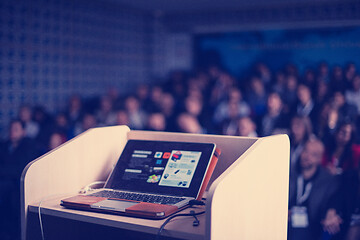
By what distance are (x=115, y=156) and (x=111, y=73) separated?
508cm

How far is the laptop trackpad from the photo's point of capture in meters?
1.29

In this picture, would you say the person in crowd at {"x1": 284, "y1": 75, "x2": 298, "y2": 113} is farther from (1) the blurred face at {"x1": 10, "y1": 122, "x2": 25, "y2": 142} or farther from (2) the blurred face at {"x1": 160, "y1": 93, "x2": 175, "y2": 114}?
(1) the blurred face at {"x1": 10, "y1": 122, "x2": 25, "y2": 142}

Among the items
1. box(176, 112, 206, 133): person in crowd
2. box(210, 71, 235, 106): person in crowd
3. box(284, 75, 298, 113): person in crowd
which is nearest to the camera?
box(176, 112, 206, 133): person in crowd

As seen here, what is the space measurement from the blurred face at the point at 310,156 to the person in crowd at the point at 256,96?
94.3 inches

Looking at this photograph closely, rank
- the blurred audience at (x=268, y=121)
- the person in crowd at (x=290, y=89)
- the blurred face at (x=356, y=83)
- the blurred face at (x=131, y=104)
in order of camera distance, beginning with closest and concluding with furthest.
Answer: the blurred audience at (x=268, y=121) < the blurred face at (x=356, y=83) < the person in crowd at (x=290, y=89) < the blurred face at (x=131, y=104)

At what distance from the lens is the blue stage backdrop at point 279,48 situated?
5.82 metres

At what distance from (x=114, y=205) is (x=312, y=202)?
1.73 metres

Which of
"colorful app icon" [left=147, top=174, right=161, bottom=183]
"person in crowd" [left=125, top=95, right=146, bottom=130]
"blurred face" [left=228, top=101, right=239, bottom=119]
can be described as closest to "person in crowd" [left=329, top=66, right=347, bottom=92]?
"blurred face" [left=228, top=101, right=239, bottom=119]

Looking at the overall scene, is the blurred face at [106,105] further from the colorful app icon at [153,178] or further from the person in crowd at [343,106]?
the colorful app icon at [153,178]

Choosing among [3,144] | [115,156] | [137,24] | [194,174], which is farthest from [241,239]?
[137,24]

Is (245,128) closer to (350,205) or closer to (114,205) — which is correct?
(350,205)

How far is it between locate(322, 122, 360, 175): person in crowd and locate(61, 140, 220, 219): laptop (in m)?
2.01

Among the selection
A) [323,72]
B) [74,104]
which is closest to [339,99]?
[323,72]

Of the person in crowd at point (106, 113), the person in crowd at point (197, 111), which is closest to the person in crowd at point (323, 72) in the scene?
the person in crowd at point (197, 111)
